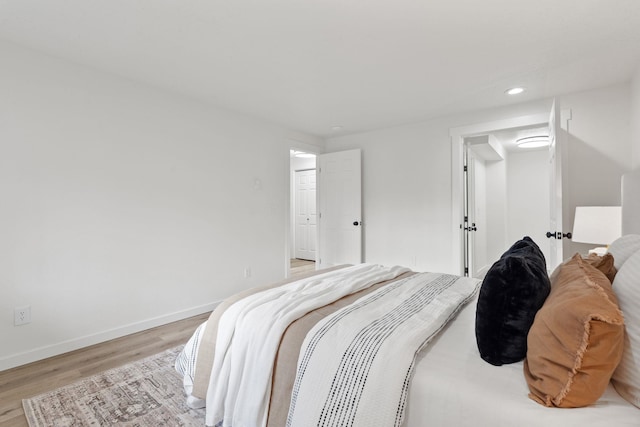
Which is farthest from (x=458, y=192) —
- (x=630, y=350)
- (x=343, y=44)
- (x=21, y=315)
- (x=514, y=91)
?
(x=21, y=315)

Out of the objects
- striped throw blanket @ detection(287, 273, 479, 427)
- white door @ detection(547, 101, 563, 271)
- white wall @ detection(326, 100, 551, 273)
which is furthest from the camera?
white wall @ detection(326, 100, 551, 273)

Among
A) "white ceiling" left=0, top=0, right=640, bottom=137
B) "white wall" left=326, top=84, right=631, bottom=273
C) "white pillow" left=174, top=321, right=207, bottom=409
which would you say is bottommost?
"white pillow" left=174, top=321, right=207, bottom=409

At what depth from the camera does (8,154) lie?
2.30m

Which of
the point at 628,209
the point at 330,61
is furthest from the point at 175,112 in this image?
the point at 628,209

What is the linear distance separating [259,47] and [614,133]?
346 centimetres

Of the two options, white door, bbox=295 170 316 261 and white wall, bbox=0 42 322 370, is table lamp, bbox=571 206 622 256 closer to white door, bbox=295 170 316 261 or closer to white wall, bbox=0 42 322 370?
white wall, bbox=0 42 322 370

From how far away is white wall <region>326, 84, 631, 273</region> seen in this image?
3.07m

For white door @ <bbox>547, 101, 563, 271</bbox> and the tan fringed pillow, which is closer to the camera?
the tan fringed pillow

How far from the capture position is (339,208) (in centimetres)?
505

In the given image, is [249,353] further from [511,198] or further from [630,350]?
[511,198]

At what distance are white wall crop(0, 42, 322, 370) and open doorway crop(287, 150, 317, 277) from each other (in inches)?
121

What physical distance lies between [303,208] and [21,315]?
5.30 metres

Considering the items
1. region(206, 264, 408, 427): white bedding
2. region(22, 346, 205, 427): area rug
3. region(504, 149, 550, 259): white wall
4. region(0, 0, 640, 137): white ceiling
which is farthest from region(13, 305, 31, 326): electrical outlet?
region(504, 149, 550, 259): white wall

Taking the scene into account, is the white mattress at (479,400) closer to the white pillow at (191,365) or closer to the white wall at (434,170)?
the white pillow at (191,365)
